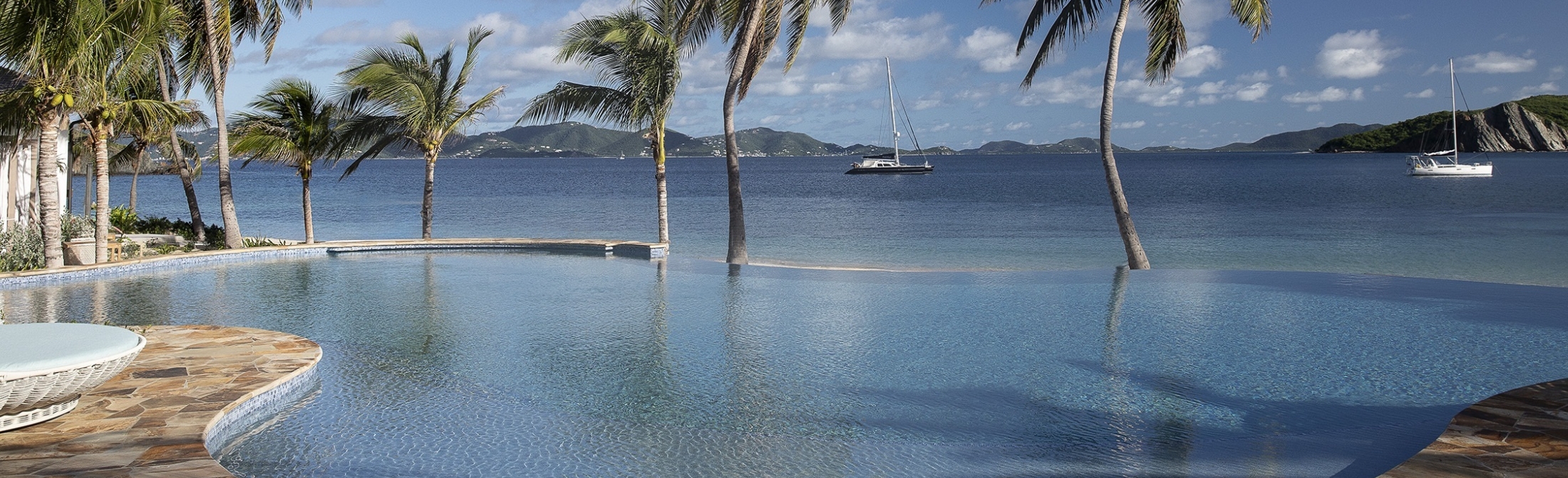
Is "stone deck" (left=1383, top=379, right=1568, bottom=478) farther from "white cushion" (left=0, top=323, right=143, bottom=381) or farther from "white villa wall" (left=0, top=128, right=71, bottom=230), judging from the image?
"white villa wall" (left=0, top=128, right=71, bottom=230)

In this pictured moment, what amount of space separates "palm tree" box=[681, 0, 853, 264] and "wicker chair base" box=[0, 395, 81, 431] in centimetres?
955

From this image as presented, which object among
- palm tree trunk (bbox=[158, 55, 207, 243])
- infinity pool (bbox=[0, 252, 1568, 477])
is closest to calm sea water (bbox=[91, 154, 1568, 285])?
palm tree trunk (bbox=[158, 55, 207, 243])

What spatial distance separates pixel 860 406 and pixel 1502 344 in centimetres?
631

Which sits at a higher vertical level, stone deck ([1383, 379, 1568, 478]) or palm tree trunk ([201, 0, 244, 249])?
palm tree trunk ([201, 0, 244, 249])

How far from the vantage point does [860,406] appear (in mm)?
6848

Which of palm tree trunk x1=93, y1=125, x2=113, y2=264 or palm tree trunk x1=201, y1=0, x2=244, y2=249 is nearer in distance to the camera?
palm tree trunk x1=93, y1=125, x2=113, y2=264

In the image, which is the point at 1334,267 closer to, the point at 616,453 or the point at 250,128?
the point at 616,453

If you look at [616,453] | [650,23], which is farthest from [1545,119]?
[616,453]

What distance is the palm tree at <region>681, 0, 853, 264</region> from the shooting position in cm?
1461

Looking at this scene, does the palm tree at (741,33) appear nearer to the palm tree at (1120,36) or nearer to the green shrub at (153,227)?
the palm tree at (1120,36)

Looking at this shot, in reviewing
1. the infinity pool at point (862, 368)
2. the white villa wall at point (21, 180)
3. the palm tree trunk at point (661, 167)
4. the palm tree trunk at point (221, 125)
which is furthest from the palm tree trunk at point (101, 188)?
the palm tree trunk at point (661, 167)

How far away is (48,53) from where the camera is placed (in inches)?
440

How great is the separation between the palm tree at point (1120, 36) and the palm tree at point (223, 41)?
39.2ft

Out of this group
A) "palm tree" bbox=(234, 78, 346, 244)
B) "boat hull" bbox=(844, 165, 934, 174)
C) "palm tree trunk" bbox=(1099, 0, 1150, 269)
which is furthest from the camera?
"boat hull" bbox=(844, 165, 934, 174)
